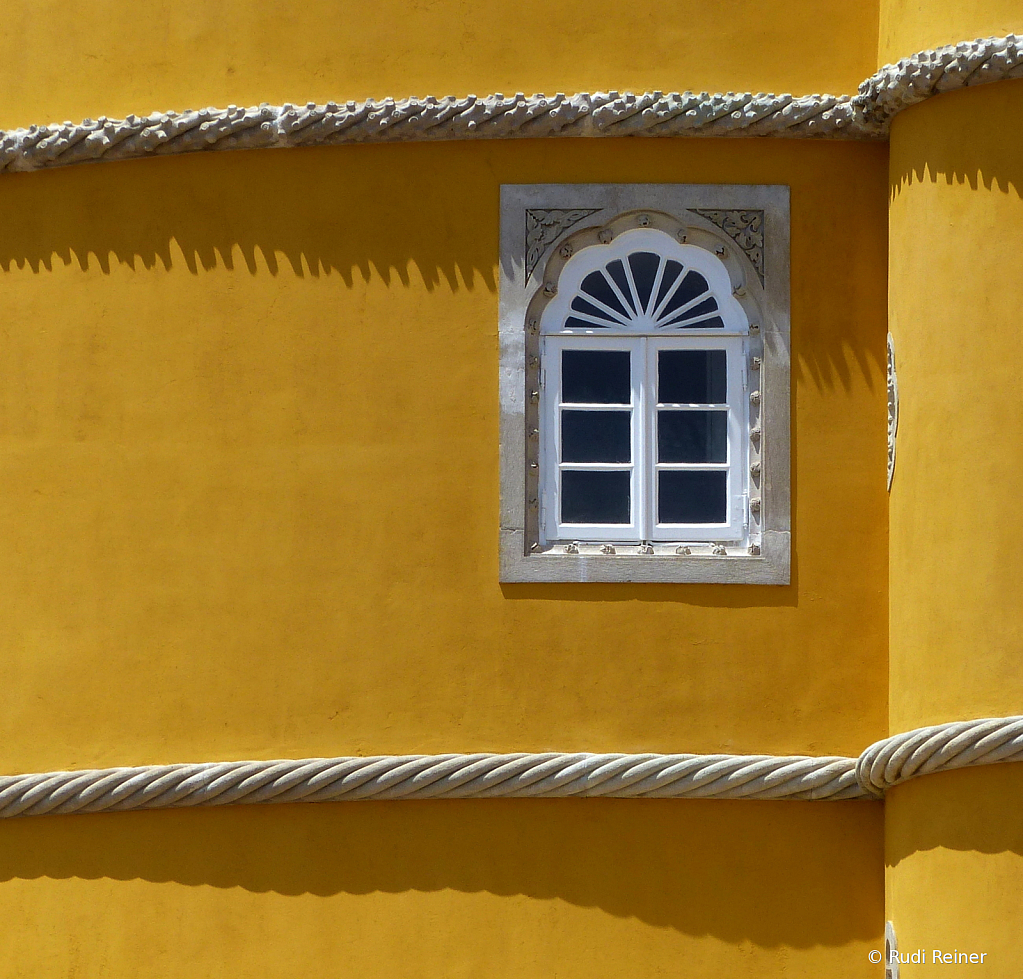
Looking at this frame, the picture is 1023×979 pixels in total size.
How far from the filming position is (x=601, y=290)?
8.70 m

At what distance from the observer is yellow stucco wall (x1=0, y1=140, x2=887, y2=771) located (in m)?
8.43

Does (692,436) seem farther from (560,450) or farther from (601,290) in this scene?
(601,290)

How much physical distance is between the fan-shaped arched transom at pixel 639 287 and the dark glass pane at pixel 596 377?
95 millimetres

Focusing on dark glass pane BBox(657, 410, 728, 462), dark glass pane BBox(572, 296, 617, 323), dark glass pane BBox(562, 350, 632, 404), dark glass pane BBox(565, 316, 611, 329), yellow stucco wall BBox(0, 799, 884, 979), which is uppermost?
dark glass pane BBox(572, 296, 617, 323)

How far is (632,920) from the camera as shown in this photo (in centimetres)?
831

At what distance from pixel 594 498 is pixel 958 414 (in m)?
1.41

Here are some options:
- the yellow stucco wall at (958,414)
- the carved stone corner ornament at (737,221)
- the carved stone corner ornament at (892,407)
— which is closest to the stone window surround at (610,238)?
the carved stone corner ornament at (737,221)

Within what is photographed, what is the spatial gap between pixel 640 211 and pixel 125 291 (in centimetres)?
198

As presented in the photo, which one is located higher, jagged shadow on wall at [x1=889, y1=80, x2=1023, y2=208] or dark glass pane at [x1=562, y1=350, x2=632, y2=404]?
jagged shadow on wall at [x1=889, y1=80, x2=1023, y2=208]

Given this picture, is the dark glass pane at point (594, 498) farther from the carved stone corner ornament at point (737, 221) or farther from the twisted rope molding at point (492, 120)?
the twisted rope molding at point (492, 120)

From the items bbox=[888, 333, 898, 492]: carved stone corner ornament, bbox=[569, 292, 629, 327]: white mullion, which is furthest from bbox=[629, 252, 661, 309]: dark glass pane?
bbox=[888, 333, 898, 492]: carved stone corner ornament

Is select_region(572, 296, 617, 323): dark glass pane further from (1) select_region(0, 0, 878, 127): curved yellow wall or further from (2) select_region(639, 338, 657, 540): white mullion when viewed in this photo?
(1) select_region(0, 0, 878, 127): curved yellow wall

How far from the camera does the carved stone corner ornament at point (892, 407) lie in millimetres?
8367

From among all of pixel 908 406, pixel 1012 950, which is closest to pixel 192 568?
pixel 908 406
